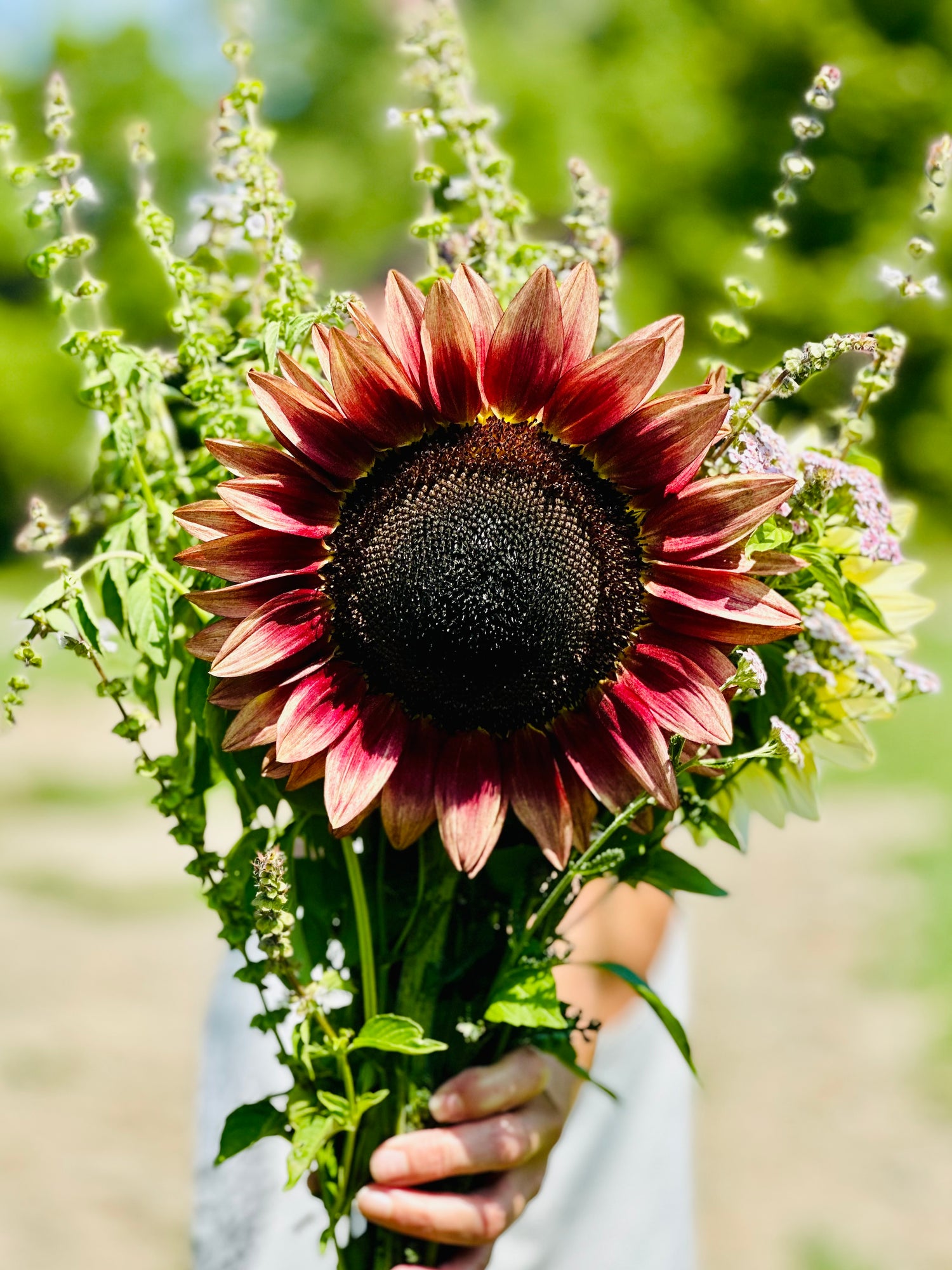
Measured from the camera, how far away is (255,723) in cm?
81

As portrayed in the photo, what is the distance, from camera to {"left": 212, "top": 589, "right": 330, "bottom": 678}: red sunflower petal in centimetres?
79

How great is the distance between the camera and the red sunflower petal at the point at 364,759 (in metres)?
0.81

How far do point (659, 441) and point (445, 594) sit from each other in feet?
0.51

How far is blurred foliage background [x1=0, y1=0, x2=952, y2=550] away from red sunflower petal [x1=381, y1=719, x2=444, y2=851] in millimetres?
8326

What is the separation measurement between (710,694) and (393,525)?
217 millimetres

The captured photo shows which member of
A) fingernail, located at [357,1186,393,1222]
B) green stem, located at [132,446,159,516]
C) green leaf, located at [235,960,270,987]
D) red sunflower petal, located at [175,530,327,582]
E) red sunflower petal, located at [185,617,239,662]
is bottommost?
fingernail, located at [357,1186,393,1222]

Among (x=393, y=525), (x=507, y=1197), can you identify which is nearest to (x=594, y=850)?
(x=393, y=525)

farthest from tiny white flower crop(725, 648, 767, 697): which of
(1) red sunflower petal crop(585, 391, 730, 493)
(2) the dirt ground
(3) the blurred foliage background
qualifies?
(3) the blurred foliage background

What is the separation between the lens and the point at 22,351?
11938 mm

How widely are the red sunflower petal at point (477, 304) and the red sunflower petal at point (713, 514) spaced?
0.14 meters

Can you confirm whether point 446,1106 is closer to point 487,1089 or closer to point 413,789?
point 487,1089

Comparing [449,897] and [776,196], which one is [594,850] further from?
[776,196]

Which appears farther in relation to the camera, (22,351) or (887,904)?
(22,351)

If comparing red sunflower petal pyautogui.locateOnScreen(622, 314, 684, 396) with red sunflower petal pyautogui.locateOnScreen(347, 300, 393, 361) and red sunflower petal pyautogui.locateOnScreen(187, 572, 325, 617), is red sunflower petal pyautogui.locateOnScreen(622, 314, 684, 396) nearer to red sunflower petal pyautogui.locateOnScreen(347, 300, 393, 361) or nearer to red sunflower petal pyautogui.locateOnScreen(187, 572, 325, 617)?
red sunflower petal pyautogui.locateOnScreen(347, 300, 393, 361)
